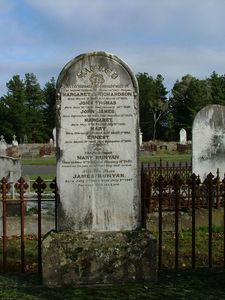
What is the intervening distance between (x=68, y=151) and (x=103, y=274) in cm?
153

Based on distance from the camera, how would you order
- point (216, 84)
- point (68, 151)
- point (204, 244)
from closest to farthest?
1. point (68, 151)
2. point (204, 244)
3. point (216, 84)

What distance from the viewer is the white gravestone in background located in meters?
6.43

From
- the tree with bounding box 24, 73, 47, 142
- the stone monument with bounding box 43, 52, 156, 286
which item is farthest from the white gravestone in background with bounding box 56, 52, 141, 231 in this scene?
the tree with bounding box 24, 73, 47, 142

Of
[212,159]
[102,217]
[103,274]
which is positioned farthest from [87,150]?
[212,159]

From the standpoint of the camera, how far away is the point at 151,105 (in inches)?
3661

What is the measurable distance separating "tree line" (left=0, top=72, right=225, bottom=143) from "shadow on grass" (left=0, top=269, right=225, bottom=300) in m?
74.6

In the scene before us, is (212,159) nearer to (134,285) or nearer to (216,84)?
(134,285)

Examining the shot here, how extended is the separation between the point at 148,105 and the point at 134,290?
89196 millimetres

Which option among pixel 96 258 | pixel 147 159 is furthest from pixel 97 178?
pixel 147 159

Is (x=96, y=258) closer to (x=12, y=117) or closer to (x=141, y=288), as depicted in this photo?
(x=141, y=288)

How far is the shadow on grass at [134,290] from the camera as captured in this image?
5.86m

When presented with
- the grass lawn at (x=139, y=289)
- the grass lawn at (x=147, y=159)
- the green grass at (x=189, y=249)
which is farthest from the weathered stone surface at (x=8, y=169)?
the grass lawn at (x=147, y=159)

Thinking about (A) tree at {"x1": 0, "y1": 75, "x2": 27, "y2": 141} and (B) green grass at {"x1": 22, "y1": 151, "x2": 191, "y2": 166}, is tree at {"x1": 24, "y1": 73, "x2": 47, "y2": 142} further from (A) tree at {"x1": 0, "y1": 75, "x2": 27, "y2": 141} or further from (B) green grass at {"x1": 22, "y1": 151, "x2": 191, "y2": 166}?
(B) green grass at {"x1": 22, "y1": 151, "x2": 191, "y2": 166}

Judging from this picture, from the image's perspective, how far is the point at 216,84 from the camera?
86.9m
